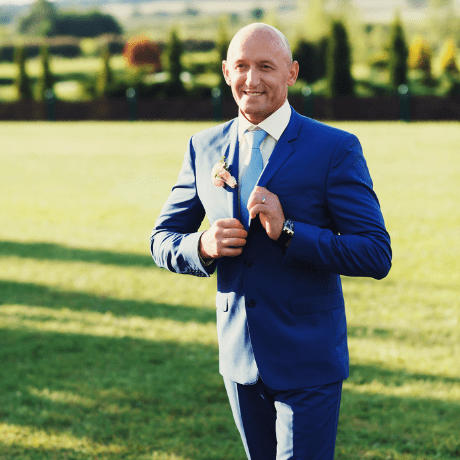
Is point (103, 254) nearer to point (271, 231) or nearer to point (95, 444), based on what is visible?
point (95, 444)

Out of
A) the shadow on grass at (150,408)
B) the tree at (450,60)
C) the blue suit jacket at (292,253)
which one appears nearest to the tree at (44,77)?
the tree at (450,60)

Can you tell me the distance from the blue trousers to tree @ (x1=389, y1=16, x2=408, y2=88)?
33560mm

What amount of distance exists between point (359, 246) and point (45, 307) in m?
5.77

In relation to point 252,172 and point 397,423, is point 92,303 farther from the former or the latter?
point 252,172

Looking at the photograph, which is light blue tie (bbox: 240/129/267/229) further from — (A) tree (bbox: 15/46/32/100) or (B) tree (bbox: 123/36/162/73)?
(B) tree (bbox: 123/36/162/73)

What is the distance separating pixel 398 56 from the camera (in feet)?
112

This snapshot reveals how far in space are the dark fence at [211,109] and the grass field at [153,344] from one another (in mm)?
18348

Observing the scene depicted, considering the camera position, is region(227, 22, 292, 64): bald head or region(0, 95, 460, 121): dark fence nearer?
region(227, 22, 292, 64): bald head

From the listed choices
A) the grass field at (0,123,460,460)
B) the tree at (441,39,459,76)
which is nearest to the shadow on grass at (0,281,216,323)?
the grass field at (0,123,460,460)

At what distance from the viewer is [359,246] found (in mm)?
2221

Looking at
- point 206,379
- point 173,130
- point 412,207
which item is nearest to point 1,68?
point 173,130

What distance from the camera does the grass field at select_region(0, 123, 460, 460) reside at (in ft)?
14.7

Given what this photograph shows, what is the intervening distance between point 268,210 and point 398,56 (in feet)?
113

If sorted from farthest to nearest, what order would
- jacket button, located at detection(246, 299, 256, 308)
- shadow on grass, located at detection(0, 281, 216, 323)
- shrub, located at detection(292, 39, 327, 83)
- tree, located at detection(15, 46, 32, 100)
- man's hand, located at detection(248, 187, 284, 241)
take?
shrub, located at detection(292, 39, 327, 83) < tree, located at detection(15, 46, 32, 100) < shadow on grass, located at detection(0, 281, 216, 323) < jacket button, located at detection(246, 299, 256, 308) < man's hand, located at detection(248, 187, 284, 241)
